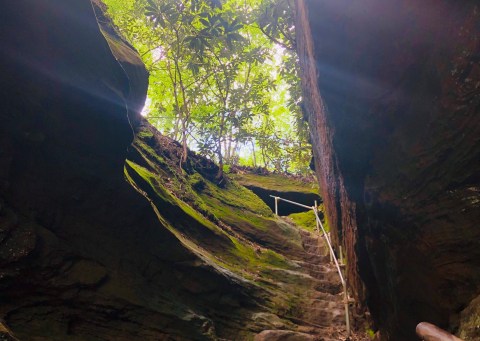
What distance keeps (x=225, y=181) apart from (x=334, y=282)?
21.5 ft

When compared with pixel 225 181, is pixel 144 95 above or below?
above

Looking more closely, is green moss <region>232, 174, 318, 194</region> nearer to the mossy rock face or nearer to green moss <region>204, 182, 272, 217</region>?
the mossy rock face

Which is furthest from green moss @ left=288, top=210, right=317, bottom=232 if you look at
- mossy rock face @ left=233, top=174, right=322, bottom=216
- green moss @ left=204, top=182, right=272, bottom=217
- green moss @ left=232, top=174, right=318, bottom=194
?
green moss @ left=204, top=182, right=272, bottom=217

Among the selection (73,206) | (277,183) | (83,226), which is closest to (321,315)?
(83,226)

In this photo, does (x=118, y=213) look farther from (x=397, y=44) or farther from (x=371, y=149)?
(x=397, y=44)

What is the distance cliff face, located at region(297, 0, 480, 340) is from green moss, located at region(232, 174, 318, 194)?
10065 mm

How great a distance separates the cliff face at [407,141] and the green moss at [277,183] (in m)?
10.1

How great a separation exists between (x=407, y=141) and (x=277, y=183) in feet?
41.3

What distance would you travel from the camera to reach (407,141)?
4160 mm

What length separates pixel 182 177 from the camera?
1090 centimetres

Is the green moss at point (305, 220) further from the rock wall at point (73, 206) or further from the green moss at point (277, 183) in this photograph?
the rock wall at point (73, 206)

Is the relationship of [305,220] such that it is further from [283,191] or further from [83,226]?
[83,226]

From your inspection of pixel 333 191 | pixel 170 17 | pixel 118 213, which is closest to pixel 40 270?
pixel 118 213

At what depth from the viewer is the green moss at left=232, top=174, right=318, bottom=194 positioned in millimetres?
15891
